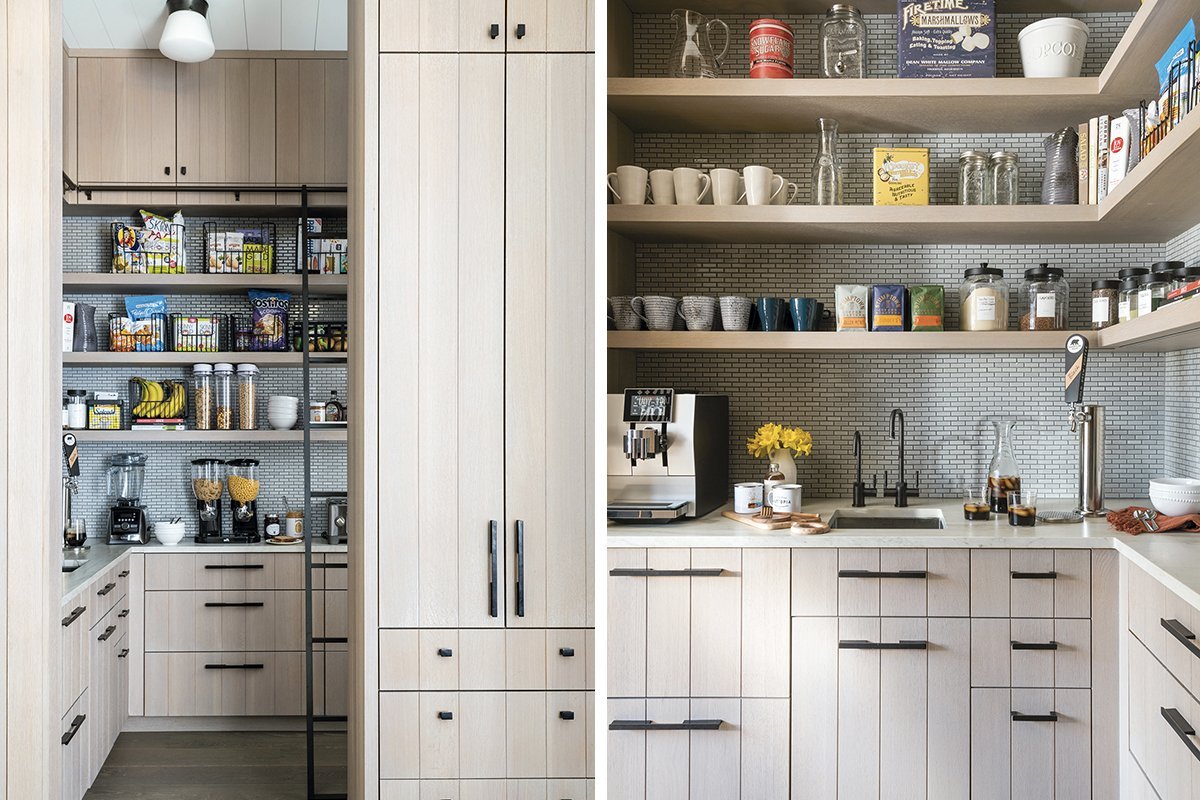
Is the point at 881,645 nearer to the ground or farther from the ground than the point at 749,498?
nearer to the ground

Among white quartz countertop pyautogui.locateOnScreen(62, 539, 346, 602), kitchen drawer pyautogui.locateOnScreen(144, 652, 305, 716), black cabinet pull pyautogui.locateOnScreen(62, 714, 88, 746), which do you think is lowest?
kitchen drawer pyautogui.locateOnScreen(144, 652, 305, 716)

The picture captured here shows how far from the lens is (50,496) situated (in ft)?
7.46

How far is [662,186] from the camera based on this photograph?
2.62 meters

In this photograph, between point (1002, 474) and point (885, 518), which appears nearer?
point (1002, 474)

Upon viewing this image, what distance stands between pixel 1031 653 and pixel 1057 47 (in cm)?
169

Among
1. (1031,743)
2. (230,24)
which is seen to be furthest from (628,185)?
(230,24)

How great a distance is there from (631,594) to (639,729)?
0.36m

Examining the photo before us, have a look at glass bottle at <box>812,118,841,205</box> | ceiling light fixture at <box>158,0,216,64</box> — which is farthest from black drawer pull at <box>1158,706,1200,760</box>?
ceiling light fixture at <box>158,0,216,64</box>

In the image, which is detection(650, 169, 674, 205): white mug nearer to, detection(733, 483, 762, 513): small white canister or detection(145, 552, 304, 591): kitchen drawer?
detection(733, 483, 762, 513): small white canister

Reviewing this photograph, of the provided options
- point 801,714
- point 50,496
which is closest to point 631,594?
point 801,714

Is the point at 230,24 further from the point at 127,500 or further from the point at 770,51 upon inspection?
the point at 770,51

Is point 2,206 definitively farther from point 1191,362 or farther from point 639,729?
point 1191,362

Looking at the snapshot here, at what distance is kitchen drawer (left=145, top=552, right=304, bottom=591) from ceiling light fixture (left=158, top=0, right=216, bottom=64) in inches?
76.0

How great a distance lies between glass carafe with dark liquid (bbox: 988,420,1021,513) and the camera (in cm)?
254
